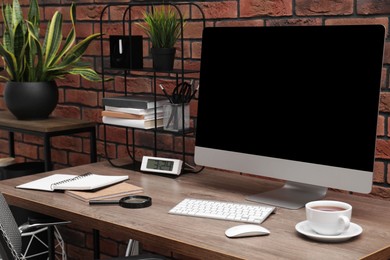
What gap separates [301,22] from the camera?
7.65ft

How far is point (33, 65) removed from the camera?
2871 mm

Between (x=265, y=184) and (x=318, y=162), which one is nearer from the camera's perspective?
(x=318, y=162)

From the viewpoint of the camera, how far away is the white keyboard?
72.2 inches

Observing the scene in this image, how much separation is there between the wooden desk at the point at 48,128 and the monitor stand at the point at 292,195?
40.4 inches

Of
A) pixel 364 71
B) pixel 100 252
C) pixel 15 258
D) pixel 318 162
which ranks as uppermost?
pixel 364 71

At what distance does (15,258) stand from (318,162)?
0.87 metres

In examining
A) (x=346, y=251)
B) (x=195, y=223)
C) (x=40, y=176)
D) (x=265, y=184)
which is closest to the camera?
(x=346, y=251)

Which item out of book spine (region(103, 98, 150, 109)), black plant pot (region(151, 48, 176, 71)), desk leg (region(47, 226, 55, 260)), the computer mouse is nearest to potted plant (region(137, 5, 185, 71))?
black plant pot (region(151, 48, 176, 71))

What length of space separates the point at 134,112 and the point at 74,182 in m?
0.38

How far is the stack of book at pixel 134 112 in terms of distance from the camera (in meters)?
2.46

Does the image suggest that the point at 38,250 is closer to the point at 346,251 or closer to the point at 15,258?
the point at 15,258

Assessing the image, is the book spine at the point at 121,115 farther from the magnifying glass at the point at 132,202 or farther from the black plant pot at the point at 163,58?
the magnifying glass at the point at 132,202

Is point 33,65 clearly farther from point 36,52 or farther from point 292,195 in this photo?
point 292,195

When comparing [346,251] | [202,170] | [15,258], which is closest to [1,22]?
[202,170]
